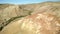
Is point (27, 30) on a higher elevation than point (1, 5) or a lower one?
lower

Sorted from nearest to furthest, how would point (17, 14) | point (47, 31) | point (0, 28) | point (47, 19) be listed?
point (47, 31) → point (47, 19) → point (0, 28) → point (17, 14)

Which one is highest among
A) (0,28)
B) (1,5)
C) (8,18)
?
(1,5)

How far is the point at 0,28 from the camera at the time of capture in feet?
6.65

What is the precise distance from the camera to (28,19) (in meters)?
1.62

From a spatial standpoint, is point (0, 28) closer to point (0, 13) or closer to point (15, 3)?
point (0, 13)

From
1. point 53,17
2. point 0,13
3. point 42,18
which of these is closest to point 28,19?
point 42,18

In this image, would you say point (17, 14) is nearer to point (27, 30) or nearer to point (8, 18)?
point (8, 18)

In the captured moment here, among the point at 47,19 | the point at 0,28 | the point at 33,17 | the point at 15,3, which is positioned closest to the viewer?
the point at 47,19

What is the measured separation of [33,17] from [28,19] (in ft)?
0.22

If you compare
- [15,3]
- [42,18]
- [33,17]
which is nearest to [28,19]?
[33,17]

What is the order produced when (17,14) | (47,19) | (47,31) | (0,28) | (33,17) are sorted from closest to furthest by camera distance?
(47,31)
(47,19)
(33,17)
(0,28)
(17,14)

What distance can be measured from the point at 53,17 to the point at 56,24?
105 millimetres

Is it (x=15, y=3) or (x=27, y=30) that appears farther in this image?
(x=15, y=3)

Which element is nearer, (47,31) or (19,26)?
(47,31)
